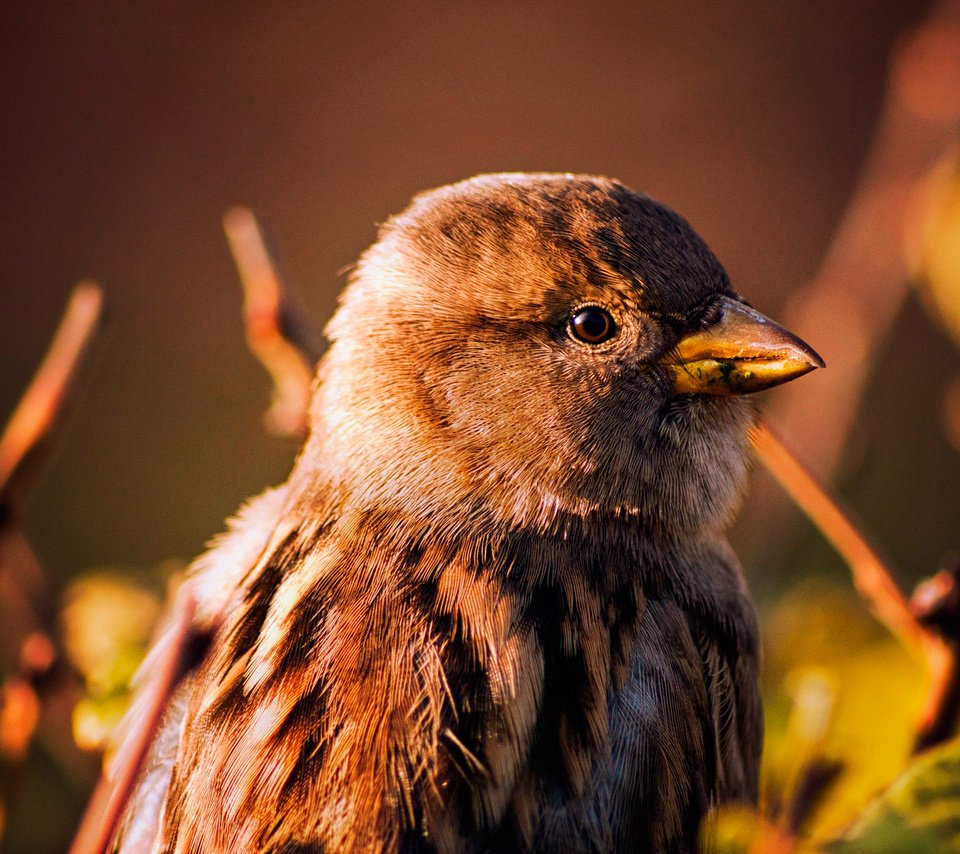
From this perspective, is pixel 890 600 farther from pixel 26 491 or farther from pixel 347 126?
pixel 347 126

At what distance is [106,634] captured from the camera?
6.05ft

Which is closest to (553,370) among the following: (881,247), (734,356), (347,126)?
(734,356)

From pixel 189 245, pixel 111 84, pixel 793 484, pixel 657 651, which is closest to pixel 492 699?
pixel 657 651

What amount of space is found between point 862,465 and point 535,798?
1154mm

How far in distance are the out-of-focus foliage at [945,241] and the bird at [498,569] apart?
1.16 feet

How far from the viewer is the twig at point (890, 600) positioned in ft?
5.24

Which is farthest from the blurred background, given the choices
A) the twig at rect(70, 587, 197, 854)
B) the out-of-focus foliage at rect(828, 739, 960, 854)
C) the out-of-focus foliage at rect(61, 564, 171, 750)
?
the twig at rect(70, 587, 197, 854)

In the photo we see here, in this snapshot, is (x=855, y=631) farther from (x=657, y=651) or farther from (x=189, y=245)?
(x=189, y=245)

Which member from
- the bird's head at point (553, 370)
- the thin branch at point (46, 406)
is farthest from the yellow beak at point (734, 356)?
the thin branch at point (46, 406)

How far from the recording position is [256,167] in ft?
28.1

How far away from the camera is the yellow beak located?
187 centimetres

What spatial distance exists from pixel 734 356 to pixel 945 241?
0.43 metres

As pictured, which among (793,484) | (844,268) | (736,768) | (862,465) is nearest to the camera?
(793,484)

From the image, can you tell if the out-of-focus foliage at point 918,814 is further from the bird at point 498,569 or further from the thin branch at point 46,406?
the thin branch at point 46,406
